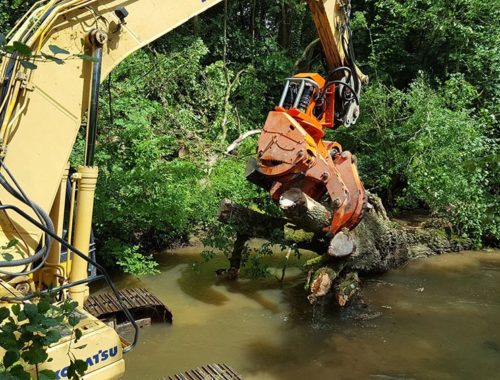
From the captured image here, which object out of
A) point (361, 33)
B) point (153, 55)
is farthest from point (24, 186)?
point (361, 33)

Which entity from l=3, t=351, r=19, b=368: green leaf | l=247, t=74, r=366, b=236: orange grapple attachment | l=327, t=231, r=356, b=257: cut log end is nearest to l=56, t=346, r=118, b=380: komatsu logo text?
l=3, t=351, r=19, b=368: green leaf

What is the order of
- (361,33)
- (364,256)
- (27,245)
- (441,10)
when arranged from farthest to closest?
(361,33), (441,10), (364,256), (27,245)

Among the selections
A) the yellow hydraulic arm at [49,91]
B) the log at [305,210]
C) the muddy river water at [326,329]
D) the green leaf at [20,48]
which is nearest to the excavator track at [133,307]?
the muddy river water at [326,329]

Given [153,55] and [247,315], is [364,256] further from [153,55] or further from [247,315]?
[153,55]

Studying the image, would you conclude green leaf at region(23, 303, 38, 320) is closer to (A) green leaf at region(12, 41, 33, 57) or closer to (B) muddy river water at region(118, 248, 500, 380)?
(A) green leaf at region(12, 41, 33, 57)

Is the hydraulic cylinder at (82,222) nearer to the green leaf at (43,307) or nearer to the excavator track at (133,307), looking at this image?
the green leaf at (43,307)

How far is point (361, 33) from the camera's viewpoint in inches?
550

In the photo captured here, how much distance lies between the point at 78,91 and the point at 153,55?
9203 millimetres

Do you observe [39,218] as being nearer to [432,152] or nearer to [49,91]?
[49,91]

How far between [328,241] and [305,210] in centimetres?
109

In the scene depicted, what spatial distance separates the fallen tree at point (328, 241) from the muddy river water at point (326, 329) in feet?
0.97

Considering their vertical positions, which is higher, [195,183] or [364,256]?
[195,183]

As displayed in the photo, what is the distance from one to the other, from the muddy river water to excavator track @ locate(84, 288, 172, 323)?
0.15 metres

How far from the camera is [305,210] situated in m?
5.44
